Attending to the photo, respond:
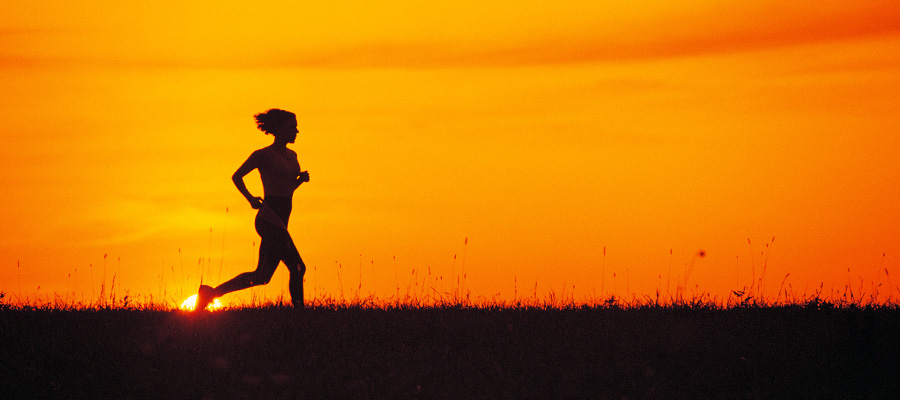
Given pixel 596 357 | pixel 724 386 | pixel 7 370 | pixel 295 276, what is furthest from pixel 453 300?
pixel 7 370

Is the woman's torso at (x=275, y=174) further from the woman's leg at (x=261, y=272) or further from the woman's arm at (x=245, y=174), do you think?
the woman's leg at (x=261, y=272)

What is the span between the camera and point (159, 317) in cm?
1055

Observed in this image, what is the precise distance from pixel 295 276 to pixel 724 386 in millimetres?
4897

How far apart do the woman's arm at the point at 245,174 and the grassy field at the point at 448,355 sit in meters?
1.24

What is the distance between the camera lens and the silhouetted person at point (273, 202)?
35.0 feet

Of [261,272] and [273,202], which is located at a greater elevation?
[273,202]

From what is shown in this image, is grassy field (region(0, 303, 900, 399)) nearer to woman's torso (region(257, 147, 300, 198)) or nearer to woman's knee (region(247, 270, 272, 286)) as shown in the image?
woman's knee (region(247, 270, 272, 286))

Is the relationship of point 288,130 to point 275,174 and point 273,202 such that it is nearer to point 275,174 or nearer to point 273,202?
point 275,174

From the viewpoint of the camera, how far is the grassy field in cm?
837

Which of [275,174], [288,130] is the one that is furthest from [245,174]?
[288,130]

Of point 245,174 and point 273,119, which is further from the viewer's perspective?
point 273,119

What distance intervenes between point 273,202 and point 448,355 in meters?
2.92

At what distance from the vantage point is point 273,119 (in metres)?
11.0

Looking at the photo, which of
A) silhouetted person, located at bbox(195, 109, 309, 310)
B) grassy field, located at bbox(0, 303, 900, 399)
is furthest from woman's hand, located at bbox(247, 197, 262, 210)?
grassy field, located at bbox(0, 303, 900, 399)
